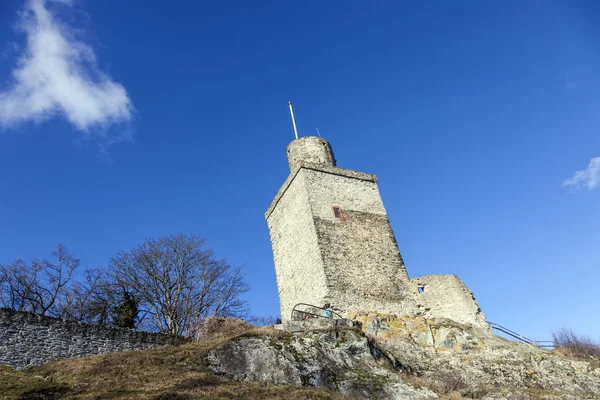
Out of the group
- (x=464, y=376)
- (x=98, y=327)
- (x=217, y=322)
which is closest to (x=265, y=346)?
(x=217, y=322)

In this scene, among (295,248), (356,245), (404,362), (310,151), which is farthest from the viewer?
(310,151)

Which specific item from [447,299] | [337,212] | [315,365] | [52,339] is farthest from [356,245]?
[52,339]

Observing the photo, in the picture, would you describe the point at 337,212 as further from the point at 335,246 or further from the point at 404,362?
the point at 404,362

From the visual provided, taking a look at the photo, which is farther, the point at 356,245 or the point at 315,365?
the point at 356,245

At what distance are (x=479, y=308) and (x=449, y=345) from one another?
346 cm

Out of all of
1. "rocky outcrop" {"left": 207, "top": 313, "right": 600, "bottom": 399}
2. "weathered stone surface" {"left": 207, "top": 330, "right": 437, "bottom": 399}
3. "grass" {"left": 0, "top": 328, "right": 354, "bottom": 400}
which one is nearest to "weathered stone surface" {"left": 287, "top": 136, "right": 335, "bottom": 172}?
"rocky outcrop" {"left": 207, "top": 313, "right": 600, "bottom": 399}

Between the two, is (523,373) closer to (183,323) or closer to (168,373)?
(168,373)

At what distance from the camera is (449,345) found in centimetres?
1867

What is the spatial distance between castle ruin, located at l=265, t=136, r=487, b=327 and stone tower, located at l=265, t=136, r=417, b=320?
47 millimetres

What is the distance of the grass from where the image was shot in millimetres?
11281

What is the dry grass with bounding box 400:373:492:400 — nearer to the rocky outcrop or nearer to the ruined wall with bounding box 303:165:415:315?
the rocky outcrop

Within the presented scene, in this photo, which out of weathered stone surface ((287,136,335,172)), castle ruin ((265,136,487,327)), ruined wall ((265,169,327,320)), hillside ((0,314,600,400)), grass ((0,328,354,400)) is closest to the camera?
grass ((0,328,354,400))

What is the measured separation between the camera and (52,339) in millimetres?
15102

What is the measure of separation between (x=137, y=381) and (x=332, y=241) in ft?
37.3
